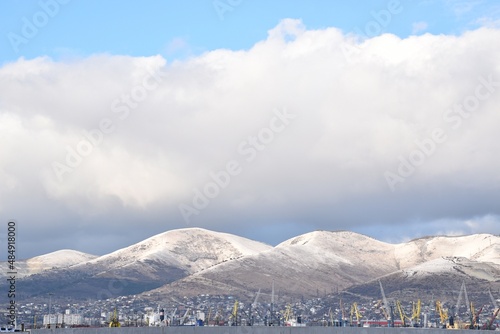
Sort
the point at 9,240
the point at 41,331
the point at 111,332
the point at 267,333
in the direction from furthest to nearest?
the point at 267,333 → the point at 111,332 → the point at 41,331 → the point at 9,240

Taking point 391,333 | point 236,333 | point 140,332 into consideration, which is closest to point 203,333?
point 236,333

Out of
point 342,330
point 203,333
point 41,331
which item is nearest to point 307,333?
point 342,330

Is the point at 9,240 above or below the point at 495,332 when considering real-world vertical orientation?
above

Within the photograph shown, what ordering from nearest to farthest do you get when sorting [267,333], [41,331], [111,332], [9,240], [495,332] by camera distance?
1. [9,240]
2. [41,331]
3. [111,332]
4. [495,332]
5. [267,333]

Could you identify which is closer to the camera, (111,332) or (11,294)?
(11,294)

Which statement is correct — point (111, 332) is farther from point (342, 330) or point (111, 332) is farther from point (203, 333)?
point (342, 330)

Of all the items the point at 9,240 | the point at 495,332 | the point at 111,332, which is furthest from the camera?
the point at 495,332

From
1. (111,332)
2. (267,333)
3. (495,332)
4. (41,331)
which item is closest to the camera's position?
(41,331)

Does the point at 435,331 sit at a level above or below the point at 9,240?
below

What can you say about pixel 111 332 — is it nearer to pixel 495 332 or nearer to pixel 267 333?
pixel 267 333
